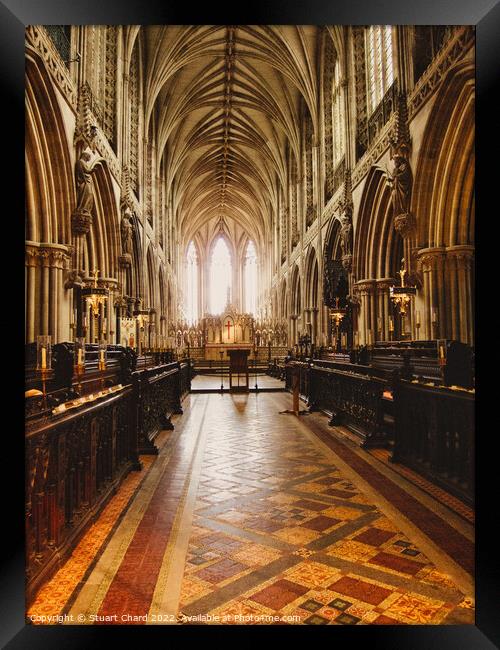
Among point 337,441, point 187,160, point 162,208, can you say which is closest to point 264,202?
point 187,160

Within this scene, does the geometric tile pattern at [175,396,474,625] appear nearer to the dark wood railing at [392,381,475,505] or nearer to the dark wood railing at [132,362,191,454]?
the dark wood railing at [392,381,475,505]

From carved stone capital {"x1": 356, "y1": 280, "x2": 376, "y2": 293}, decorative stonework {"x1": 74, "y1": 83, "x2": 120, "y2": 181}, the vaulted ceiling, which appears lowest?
carved stone capital {"x1": 356, "y1": 280, "x2": 376, "y2": 293}

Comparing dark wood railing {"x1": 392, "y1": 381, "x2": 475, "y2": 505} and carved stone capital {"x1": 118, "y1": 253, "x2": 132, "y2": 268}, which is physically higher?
carved stone capital {"x1": 118, "y1": 253, "x2": 132, "y2": 268}

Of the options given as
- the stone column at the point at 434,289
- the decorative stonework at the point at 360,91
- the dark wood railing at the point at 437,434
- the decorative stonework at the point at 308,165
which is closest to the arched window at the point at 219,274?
the decorative stonework at the point at 308,165

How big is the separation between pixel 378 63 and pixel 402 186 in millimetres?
5443

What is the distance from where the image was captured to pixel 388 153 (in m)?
12.0

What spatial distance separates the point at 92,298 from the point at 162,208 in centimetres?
1785

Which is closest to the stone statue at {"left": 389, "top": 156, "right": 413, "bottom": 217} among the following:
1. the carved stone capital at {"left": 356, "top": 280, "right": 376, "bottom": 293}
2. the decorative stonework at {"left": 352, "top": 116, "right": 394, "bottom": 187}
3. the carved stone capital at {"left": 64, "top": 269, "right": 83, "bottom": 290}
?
the decorative stonework at {"left": 352, "top": 116, "right": 394, "bottom": 187}

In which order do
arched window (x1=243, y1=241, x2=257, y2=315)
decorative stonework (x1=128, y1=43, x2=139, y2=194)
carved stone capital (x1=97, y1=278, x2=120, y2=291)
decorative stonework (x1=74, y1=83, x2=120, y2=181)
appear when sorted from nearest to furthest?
1. decorative stonework (x1=74, y1=83, x2=120, y2=181)
2. carved stone capital (x1=97, y1=278, x2=120, y2=291)
3. decorative stonework (x1=128, y1=43, x2=139, y2=194)
4. arched window (x1=243, y1=241, x2=257, y2=315)

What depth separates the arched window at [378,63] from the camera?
41.2ft

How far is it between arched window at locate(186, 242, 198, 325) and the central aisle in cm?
4268

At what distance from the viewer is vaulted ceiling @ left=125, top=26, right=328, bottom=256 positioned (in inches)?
758
